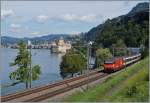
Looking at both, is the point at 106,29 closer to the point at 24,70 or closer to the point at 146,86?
the point at 24,70

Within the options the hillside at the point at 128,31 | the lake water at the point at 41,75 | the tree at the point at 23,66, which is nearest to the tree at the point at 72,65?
the lake water at the point at 41,75

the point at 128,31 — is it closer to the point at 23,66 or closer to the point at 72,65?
the point at 72,65

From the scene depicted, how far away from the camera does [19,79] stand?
166 feet

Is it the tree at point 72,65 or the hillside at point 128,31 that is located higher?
the hillside at point 128,31

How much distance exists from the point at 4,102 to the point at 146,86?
6.16 m

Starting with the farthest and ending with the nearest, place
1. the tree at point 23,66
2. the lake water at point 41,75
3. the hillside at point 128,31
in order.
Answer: the hillside at point 128,31 → the lake water at point 41,75 → the tree at point 23,66

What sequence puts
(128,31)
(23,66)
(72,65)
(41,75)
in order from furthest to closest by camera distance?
(128,31)
(41,75)
(72,65)
(23,66)

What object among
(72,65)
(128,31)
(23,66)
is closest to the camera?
(23,66)

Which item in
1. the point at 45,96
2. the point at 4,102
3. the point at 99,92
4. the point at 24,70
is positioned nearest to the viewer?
the point at 4,102

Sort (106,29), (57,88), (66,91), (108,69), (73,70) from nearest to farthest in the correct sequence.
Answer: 1. (66,91)
2. (57,88)
3. (108,69)
4. (73,70)
5. (106,29)

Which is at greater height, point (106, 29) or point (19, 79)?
point (106, 29)

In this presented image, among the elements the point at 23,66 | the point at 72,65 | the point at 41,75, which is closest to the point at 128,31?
the point at 41,75

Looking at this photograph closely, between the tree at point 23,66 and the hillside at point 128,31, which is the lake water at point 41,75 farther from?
the hillside at point 128,31

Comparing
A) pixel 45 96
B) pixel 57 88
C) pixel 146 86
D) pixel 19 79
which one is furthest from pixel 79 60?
pixel 146 86
